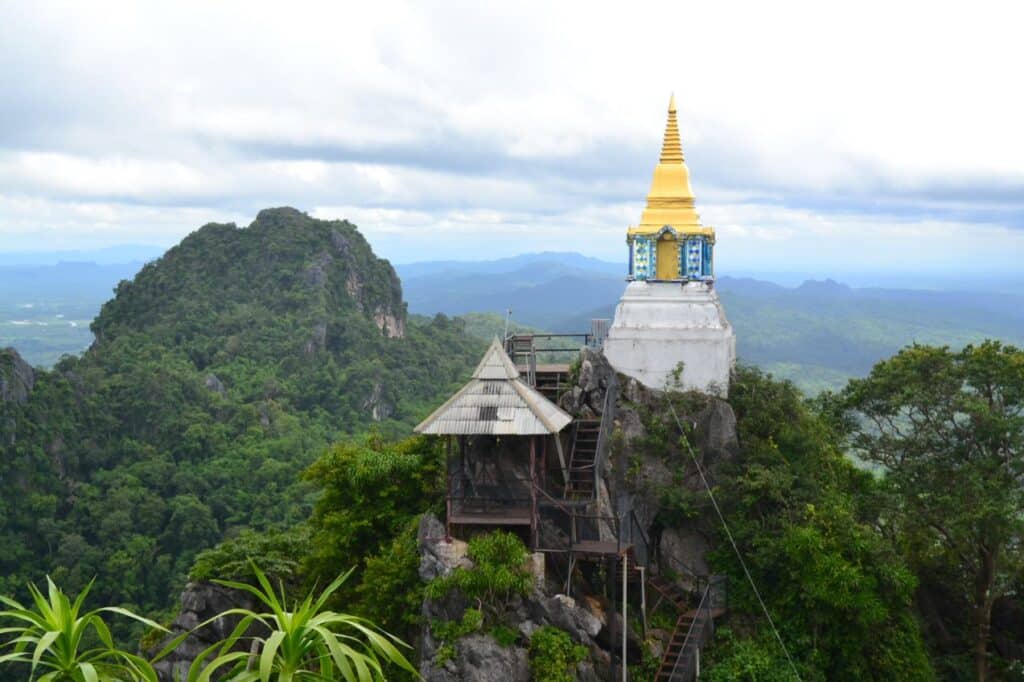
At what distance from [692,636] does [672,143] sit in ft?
35.9

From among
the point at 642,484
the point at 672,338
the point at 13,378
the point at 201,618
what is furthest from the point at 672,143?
the point at 13,378

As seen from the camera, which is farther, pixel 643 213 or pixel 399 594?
pixel 643 213

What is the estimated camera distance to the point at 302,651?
23.6 ft

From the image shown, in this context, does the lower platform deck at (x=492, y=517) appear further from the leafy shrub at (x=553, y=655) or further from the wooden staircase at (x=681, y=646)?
the wooden staircase at (x=681, y=646)

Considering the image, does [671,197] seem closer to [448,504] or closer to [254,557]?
[448,504]

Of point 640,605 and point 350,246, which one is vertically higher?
point 350,246

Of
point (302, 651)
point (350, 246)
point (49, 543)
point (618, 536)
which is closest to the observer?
point (302, 651)

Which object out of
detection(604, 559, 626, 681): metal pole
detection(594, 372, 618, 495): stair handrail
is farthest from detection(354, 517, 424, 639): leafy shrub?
detection(594, 372, 618, 495): stair handrail

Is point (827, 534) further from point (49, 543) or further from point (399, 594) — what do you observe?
point (49, 543)

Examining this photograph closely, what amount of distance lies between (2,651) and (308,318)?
1874 inches

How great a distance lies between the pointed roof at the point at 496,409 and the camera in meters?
17.3

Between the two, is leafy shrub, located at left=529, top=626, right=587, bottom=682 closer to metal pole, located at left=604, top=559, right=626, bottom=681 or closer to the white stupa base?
metal pole, located at left=604, top=559, right=626, bottom=681

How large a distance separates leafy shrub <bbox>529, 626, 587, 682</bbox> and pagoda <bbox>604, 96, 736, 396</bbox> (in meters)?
7.03

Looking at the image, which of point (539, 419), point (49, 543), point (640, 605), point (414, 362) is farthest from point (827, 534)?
point (414, 362)
